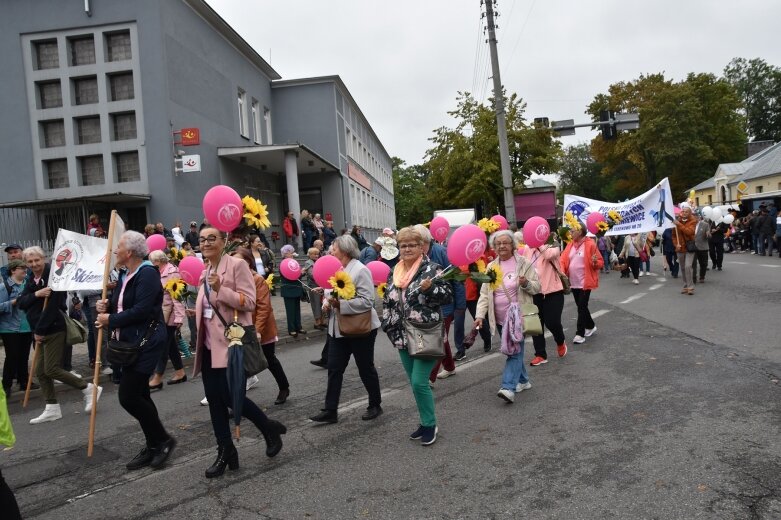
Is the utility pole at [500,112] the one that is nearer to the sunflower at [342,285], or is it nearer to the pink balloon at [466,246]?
the pink balloon at [466,246]

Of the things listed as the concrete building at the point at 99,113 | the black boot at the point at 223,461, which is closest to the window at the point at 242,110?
the concrete building at the point at 99,113

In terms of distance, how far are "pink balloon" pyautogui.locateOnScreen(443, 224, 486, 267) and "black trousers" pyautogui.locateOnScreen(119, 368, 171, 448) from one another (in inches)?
108

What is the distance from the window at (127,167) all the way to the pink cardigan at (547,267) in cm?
1714

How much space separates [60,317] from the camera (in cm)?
638

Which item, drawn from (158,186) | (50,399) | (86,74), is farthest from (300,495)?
(86,74)

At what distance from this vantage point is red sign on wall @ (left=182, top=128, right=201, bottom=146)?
63.9 ft

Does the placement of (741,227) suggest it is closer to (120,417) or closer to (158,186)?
(158,186)

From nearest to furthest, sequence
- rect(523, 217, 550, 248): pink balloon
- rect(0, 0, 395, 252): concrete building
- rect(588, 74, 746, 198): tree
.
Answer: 1. rect(523, 217, 550, 248): pink balloon
2. rect(0, 0, 395, 252): concrete building
3. rect(588, 74, 746, 198): tree

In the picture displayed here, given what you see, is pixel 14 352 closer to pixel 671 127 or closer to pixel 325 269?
pixel 325 269

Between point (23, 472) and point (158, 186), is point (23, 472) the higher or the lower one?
the lower one

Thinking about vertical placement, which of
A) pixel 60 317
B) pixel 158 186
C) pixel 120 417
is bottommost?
pixel 120 417

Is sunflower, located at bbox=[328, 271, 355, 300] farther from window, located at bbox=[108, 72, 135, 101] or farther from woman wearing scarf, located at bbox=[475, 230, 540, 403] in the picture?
window, located at bbox=[108, 72, 135, 101]

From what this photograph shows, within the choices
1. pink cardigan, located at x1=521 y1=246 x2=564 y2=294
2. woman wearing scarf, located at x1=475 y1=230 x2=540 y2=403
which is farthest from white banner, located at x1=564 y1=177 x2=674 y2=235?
woman wearing scarf, located at x1=475 y1=230 x2=540 y2=403

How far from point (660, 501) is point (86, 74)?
22130 millimetres
